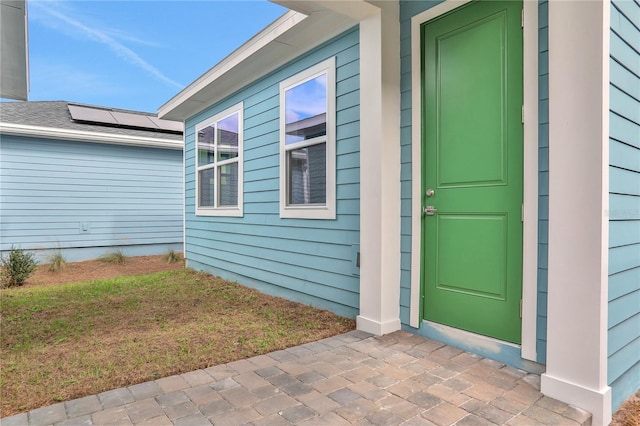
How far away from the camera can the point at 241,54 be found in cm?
425

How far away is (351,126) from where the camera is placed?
3.23 m

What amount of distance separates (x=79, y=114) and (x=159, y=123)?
1.85m

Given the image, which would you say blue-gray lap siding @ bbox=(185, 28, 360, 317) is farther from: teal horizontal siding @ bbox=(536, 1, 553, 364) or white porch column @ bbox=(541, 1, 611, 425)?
white porch column @ bbox=(541, 1, 611, 425)

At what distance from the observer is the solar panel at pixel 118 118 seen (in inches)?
344

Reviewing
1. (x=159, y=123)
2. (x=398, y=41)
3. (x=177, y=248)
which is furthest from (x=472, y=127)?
(x=159, y=123)

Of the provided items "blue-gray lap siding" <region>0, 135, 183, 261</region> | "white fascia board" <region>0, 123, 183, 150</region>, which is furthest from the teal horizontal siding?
"blue-gray lap siding" <region>0, 135, 183, 261</region>

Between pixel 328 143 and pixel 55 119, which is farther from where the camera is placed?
pixel 55 119

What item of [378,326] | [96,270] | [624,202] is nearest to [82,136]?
[96,270]

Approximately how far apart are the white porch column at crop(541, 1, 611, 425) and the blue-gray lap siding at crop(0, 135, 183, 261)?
895 cm

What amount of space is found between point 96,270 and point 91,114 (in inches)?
174

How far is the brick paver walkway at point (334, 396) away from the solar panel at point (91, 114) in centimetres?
863

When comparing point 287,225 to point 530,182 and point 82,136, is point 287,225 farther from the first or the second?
point 82,136

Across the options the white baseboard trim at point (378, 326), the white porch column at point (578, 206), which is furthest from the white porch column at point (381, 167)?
the white porch column at point (578, 206)

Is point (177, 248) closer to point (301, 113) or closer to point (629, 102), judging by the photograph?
point (301, 113)
